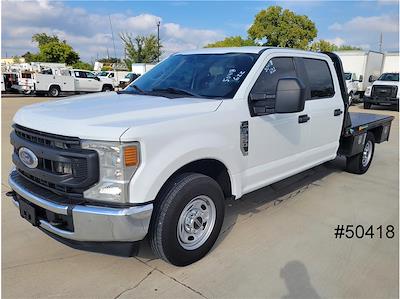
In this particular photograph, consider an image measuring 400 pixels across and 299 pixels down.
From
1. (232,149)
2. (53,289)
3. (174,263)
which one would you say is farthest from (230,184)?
(53,289)

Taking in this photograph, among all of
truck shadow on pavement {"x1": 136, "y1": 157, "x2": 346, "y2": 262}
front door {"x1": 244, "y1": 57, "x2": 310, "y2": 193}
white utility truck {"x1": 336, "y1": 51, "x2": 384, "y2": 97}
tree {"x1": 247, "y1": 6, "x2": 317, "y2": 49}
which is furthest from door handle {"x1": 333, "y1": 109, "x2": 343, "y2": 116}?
tree {"x1": 247, "y1": 6, "x2": 317, "y2": 49}

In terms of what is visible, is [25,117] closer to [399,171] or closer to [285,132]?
[285,132]

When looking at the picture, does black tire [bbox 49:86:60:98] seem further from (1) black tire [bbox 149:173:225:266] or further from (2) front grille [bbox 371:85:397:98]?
(1) black tire [bbox 149:173:225:266]

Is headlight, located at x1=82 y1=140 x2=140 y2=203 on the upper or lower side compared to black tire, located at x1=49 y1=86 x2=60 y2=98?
upper

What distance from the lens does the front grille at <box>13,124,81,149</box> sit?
2527 mm

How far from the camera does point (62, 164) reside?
8.57ft

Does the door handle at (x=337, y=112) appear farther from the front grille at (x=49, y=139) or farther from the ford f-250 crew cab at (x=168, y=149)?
the front grille at (x=49, y=139)

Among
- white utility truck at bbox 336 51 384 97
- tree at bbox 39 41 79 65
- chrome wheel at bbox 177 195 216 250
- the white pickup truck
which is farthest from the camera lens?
tree at bbox 39 41 79 65

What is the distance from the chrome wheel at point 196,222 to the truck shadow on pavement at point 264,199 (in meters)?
0.29

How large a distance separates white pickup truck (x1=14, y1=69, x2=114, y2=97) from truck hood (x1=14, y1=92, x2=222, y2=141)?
70.7 feet

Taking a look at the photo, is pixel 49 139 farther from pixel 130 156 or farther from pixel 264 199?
pixel 264 199

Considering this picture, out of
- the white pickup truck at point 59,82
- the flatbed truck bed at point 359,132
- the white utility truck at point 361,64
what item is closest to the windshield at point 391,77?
the white utility truck at point 361,64

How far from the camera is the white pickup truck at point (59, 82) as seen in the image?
2273cm

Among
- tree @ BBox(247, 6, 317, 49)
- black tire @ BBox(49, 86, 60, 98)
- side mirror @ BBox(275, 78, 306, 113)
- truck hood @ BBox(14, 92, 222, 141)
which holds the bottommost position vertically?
black tire @ BBox(49, 86, 60, 98)
